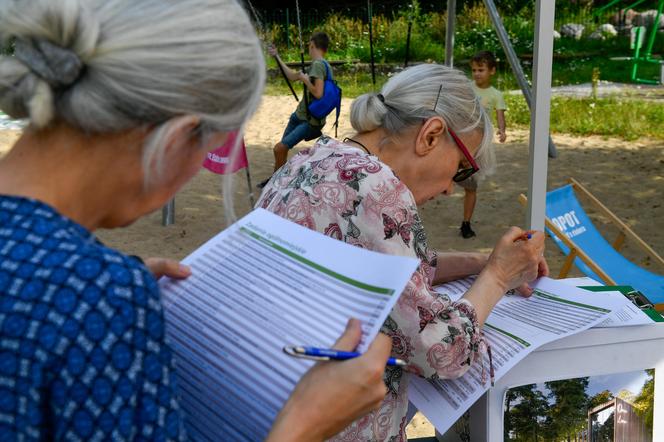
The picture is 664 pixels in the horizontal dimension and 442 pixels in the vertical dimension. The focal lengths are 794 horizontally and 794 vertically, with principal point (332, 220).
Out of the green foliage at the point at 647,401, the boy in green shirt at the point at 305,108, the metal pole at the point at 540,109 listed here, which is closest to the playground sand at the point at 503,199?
the boy in green shirt at the point at 305,108

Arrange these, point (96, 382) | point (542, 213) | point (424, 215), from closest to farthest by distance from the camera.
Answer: point (96, 382) → point (542, 213) → point (424, 215)

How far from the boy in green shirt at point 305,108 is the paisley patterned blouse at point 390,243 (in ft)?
17.5

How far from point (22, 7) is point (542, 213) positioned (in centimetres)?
266

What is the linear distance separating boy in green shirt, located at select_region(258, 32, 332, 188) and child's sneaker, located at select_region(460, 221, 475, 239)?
1.72 meters

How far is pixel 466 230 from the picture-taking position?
229 inches

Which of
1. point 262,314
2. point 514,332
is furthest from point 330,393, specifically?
point 514,332

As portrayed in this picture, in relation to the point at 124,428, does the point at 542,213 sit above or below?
below

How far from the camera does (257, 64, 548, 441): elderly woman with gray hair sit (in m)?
1.50

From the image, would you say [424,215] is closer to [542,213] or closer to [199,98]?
[542,213]

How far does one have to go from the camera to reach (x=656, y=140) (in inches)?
346

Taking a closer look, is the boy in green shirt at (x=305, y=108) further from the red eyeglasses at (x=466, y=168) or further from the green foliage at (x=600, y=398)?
the green foliage at (x=600, y=398)

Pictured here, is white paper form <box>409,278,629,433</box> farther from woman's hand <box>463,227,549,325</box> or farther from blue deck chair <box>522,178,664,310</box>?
blue deck chair <box>522,178,664,310</box>

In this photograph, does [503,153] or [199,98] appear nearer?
[199,98]

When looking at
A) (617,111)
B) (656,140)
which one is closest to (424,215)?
(656,140)
